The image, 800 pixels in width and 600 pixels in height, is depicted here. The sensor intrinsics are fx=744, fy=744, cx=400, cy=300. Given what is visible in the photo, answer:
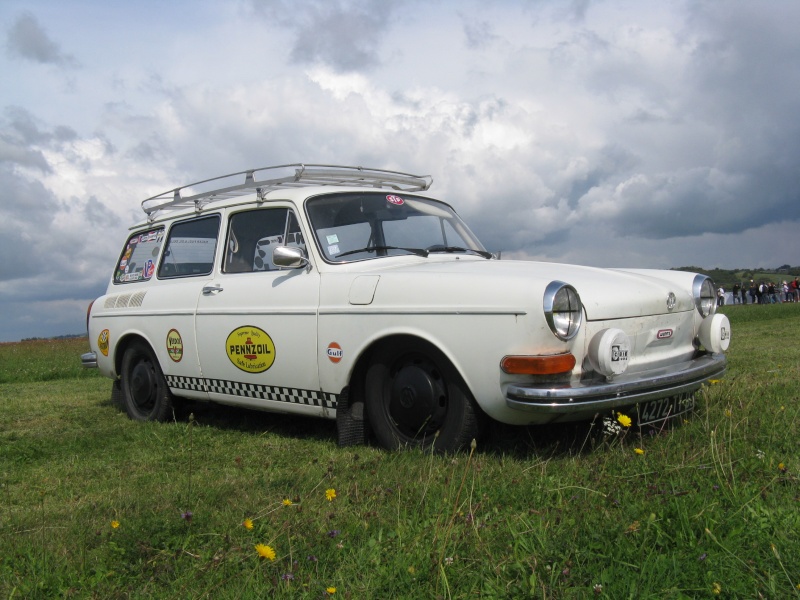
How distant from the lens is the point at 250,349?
5.12 meters

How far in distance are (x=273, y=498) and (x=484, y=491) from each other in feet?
3.14

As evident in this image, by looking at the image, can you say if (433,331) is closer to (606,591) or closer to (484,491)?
(484,491)

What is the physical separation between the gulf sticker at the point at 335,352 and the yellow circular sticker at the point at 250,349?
1.82 ft

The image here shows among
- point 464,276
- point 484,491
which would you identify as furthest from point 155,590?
point 464,276

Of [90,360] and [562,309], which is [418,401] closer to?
[562,309]

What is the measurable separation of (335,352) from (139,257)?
3037 millimetres

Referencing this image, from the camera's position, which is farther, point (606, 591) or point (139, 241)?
point (139, 241)

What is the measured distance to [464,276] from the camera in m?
4.00

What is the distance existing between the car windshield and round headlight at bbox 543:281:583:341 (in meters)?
1.50

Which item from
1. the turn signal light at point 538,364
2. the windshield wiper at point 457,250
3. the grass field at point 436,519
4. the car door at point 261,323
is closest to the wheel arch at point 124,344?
the car door at point 261,323

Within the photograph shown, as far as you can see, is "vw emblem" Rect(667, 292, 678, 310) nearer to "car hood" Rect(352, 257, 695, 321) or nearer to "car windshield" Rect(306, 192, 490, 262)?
"car hood" Rect(352, 257, 695, 321)

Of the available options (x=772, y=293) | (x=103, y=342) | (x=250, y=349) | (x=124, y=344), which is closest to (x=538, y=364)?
(x=250, y=349)

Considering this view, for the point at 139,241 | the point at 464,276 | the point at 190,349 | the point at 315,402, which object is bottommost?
the point at 315,402

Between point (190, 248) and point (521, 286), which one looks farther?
point (190, 248)
